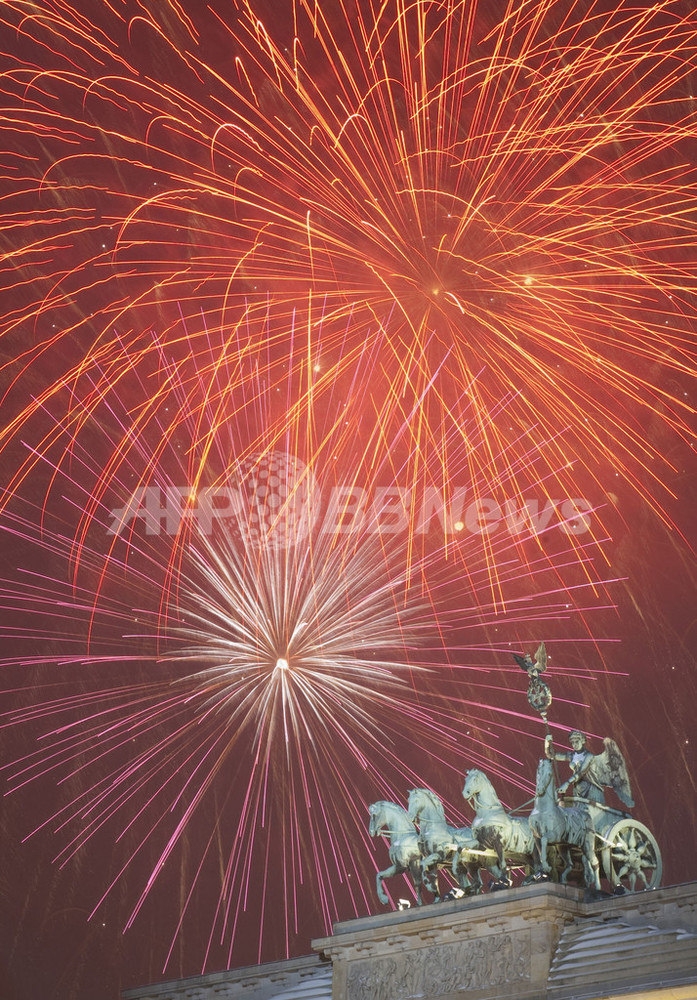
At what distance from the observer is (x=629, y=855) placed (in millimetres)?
25234

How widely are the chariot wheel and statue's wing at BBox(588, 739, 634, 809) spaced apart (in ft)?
1.57

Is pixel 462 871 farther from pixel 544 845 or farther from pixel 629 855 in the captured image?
pixel 629 855

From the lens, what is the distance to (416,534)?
30.2m

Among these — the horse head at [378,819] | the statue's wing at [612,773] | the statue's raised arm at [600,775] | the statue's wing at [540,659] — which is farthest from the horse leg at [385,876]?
the statue's wing at [540,659]

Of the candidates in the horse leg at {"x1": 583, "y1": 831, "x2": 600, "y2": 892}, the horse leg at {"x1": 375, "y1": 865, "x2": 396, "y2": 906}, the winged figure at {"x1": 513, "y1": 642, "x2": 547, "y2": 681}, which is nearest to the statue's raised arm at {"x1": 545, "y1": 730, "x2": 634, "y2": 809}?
the horse leg at {"x1": 583, "y1": 831, "x2": 600, "y2": 892}

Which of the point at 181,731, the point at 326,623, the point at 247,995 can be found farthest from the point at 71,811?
the point at 326,623

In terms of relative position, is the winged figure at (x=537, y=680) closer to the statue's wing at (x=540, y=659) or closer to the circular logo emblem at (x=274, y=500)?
the statue's wing at (x=540, y=659)

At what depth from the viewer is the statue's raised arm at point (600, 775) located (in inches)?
1010

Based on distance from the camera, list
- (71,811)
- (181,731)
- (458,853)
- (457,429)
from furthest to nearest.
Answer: (71,811) < (181,731) < (457,429) < (458,853)

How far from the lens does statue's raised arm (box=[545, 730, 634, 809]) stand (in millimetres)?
25656

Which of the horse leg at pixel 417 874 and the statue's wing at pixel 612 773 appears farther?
the horse leg at pixel 417 874

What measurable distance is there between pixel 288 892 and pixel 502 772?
22.6ft

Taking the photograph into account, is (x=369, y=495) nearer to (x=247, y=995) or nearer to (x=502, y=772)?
(x=502, y=772)

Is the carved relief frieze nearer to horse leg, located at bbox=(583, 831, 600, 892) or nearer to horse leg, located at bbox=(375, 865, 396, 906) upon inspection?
horse leg, located at bbox=(375, 865, 396, 906)
